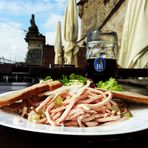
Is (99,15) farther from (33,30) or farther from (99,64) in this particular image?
(99,64)

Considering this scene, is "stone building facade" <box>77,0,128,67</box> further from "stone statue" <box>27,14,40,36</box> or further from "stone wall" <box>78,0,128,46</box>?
"stone statue" <box>27,14,40,36</box>

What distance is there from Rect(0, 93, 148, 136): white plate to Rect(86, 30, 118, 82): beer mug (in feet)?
1.58

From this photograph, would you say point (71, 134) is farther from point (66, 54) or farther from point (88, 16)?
point (88, 16)

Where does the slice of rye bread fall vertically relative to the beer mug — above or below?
below

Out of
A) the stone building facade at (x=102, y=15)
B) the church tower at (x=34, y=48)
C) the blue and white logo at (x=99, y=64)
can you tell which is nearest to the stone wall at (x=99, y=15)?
the stone building facade at (x=102, y=15)

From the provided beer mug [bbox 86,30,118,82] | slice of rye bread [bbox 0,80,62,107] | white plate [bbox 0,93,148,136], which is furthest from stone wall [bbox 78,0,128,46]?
white plate [bbox 0,93,148,136]

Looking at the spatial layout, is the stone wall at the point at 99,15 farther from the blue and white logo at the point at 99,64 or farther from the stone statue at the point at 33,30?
the blue and white logo at the point at 99,64

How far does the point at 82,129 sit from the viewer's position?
0.71m

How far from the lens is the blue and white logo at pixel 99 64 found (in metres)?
1.34

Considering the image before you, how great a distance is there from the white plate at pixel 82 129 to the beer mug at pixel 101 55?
48 cm

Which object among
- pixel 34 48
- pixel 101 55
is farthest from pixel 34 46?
pixel 101 55

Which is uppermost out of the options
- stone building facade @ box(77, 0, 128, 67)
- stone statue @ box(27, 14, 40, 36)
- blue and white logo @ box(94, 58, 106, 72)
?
stone building facade @ box(77, 0, 128, 67)

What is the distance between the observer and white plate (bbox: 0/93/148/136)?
0.66 metres

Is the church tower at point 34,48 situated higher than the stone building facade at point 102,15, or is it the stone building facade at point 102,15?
the stone building facade at point 102,15
